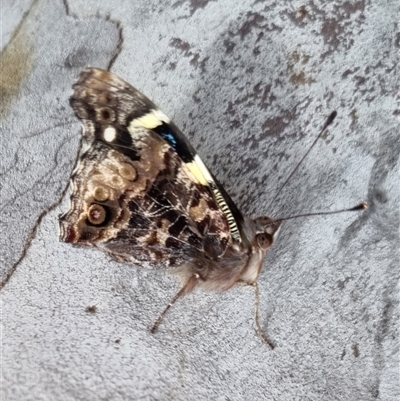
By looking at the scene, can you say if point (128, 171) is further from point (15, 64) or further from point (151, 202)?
point (15, 64)

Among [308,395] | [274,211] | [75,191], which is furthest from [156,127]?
[308,395]

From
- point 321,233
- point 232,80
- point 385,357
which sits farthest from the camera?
point 232,80

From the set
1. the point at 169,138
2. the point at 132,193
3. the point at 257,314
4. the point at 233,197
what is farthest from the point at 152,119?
the point at 257,314

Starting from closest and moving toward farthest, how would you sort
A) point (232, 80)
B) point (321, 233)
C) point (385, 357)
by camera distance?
point (385, 357), point (321, 233), point (232, 80)

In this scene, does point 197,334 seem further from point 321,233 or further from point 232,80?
point 232,80

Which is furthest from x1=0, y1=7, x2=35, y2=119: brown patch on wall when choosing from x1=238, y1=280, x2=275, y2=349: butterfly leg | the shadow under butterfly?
x1=238, y1=280, x2=275, y2=349: butterfly leg

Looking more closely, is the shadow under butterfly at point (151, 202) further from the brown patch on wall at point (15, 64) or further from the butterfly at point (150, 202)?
the brown patch on wall at point (15, 64)
